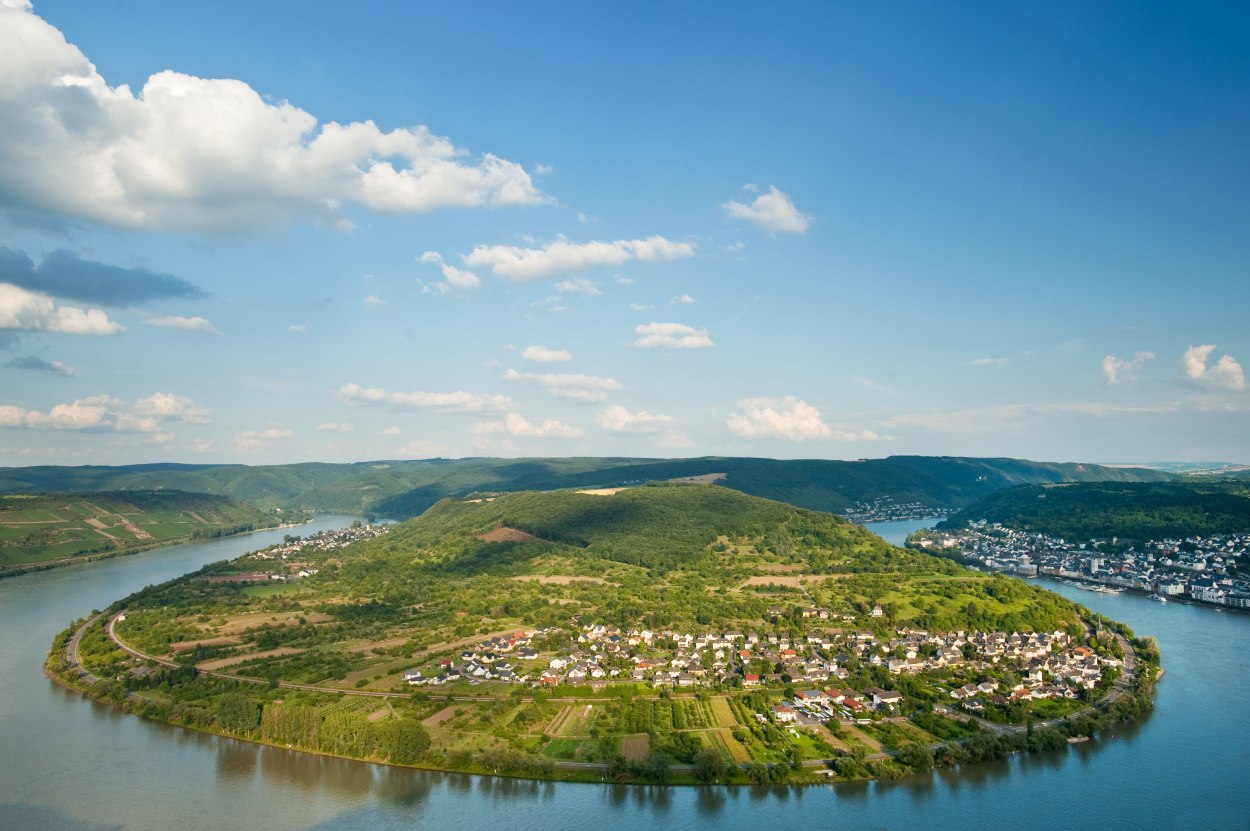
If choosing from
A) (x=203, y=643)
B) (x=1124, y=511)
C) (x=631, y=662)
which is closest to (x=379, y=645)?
(x=203, y=643)

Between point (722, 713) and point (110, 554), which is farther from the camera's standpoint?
point (110, 554)

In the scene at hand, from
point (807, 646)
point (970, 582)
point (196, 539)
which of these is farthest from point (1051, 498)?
point (196, 539)

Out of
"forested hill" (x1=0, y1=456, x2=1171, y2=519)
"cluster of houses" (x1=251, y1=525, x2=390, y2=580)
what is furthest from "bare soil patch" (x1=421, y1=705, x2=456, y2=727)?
"forested hill" (x1=0, y1=456, x2=1171, y2=519)

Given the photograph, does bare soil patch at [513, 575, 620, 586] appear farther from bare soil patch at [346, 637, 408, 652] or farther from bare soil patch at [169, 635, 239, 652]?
bare soil patch at [169, 635, 239, 652]

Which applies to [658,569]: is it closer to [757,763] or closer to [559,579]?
[559,579]

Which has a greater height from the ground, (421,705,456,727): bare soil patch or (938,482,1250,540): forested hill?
(938,482,1250,540): forested hill

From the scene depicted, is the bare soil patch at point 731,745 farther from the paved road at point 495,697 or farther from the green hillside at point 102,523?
the green hillside at point 102,523
